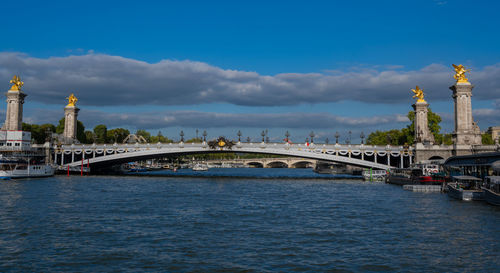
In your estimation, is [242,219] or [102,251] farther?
[242,219]

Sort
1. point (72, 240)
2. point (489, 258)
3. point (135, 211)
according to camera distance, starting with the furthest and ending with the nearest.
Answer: point (135, 211) → point (72, 240) → point (489, 258)

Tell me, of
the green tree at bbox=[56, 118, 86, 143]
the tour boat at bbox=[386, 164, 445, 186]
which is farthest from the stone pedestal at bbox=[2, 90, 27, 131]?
the tour boat at bbox=[386, 164, 445, 186]

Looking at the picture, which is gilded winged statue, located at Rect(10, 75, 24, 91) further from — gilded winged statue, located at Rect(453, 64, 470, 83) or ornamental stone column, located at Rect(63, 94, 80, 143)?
gilded winged statue, located at Rect(453, 64, 470, 83)

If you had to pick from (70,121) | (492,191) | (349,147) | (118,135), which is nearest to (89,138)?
A: (118,135)

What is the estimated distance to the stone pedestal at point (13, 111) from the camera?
88031mm

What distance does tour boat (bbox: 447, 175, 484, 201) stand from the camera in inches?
1517

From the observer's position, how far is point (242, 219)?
1090 inches

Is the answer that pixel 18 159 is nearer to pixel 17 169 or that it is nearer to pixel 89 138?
pixel 17 169

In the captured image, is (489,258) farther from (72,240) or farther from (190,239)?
(72,240)

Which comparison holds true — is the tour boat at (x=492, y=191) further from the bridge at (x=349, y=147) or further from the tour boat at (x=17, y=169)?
the tour boat at (x=17, y=169)

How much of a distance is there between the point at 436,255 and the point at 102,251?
13855 mm

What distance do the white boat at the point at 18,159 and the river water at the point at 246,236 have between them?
1323 inches

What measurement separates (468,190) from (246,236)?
25.9 m

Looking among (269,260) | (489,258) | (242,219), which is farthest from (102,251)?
(489,258)
